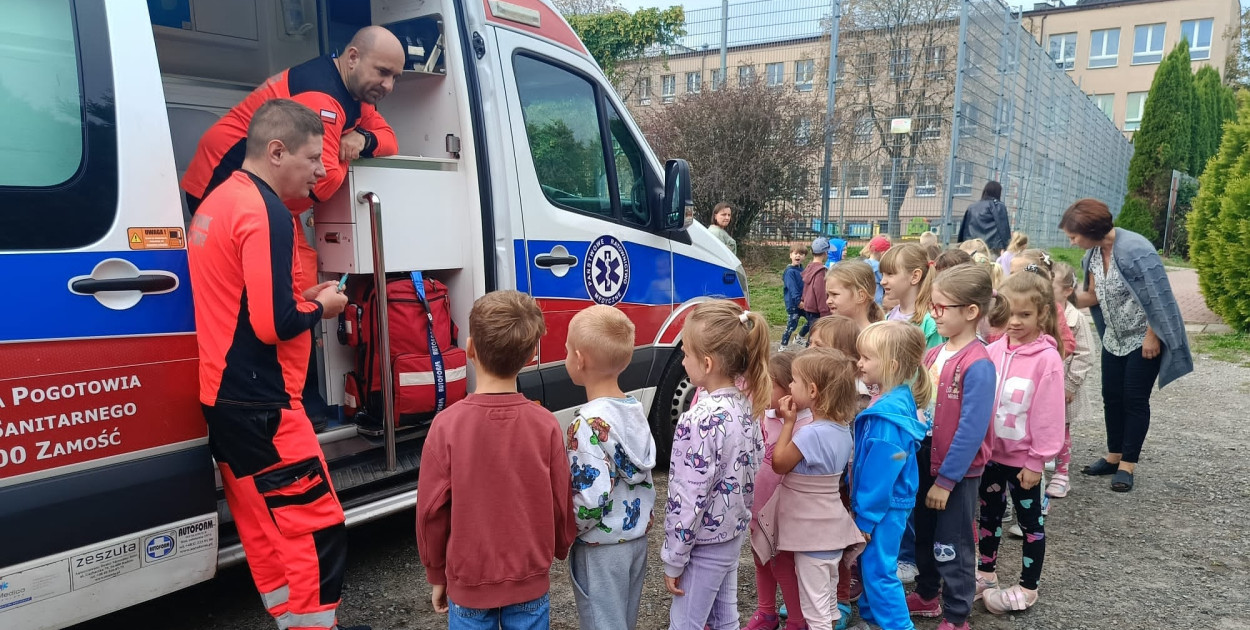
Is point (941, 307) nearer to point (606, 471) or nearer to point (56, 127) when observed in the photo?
point (606, 471)

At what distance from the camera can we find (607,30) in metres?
17.8

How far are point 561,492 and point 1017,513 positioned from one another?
218 cm

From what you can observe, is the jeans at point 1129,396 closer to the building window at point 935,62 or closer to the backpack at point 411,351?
the backpack at point 411,351

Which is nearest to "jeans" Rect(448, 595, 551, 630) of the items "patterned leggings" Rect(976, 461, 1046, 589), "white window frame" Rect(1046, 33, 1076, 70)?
"patterned leggings" Rect(976, 461, 1046, 589)

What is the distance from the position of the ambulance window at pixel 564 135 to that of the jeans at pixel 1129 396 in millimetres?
3419

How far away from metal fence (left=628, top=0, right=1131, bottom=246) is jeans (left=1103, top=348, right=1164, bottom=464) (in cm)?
761

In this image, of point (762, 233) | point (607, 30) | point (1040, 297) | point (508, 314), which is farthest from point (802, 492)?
point (607, 30)

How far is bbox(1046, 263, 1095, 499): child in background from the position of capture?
15.2 feet

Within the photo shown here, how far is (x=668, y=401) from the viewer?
4789 mm

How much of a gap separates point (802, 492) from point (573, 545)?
0.85 metres

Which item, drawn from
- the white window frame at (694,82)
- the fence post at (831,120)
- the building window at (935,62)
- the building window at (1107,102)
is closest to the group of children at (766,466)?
the fence post at (831,120)

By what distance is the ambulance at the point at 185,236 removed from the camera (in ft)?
7.55

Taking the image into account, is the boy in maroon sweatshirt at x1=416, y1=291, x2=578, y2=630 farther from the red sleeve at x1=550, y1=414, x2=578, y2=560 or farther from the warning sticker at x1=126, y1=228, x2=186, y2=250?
the warning sticker at x1=126, y1=228, x2=186, y2=250

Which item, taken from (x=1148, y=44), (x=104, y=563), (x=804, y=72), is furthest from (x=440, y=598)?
(x=1148, y=44)
